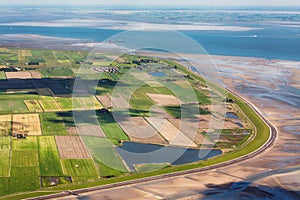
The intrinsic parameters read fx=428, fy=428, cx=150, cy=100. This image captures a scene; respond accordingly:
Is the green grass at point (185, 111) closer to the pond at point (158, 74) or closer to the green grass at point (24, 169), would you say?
the green grass at point (24, 169)

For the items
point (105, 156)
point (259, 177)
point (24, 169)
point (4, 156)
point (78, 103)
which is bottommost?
point (259, 177)

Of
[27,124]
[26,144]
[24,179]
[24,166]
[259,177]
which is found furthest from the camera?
[27,124]

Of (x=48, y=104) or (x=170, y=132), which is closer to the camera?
(x=170, y=132)

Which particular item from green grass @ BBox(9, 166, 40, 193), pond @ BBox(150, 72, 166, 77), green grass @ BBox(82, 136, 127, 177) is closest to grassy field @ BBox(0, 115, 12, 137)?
green grass @ BBox(82, 136, 127, 177)

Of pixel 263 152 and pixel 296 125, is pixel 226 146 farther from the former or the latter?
pixel 296 125

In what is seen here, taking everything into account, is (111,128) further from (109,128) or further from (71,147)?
(71,147)

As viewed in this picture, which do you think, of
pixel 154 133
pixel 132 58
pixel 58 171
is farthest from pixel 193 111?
pixel 132 58

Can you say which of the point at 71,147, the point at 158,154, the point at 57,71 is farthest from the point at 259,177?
the point at 57,71
